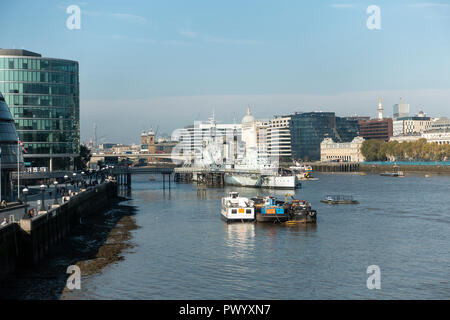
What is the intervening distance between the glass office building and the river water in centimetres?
3832

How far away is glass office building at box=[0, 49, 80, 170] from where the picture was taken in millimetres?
101500

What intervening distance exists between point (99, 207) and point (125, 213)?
A: 151 inches

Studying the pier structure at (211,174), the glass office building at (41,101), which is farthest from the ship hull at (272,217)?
the pier structure at (211,174)

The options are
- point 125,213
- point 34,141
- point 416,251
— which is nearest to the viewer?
point 416,251

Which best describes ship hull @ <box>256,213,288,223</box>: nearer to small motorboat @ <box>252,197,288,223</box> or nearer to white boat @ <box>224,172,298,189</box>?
small motorboat @ <box>252,197,288,223</box>

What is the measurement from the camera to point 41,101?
104m

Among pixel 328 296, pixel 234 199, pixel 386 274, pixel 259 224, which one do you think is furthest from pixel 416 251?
pixel 234 199

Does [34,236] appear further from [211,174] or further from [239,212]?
[211,174]

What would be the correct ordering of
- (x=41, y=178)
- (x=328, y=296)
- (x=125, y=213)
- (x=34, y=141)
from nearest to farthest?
(x=328, y=296)
(x=125, y=213)
(x=41, y=178)
(x=34, y=141)

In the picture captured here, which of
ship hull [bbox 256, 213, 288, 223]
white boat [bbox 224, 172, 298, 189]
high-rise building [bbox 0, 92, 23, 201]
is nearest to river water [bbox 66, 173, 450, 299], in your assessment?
ship hull [bbox 256, 213, 288, 223]

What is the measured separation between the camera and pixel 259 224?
65688 mm

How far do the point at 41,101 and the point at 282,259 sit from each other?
6986 centimetres

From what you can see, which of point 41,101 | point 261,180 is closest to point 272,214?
point 41,101

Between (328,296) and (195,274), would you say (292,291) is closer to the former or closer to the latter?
(328,296)
